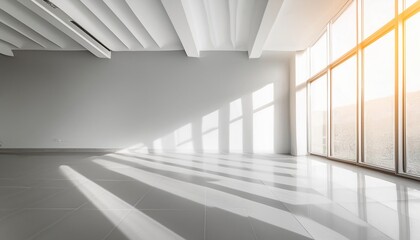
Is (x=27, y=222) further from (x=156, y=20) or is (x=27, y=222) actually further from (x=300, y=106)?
(x=300, y=106)

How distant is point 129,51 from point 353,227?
10641mm

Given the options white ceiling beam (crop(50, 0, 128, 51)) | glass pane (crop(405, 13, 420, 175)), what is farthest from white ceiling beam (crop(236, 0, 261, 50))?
white ceiling beam (crop(50, 0, 128, 51))

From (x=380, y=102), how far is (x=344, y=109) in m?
1.58

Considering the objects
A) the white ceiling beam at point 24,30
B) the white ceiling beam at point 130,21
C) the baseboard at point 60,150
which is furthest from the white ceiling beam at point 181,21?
the white ceiling beam at point 24,30

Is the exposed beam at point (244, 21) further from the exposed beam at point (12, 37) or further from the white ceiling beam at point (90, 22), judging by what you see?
the exposed beam at point (12, 37)

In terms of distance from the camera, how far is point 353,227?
228cm

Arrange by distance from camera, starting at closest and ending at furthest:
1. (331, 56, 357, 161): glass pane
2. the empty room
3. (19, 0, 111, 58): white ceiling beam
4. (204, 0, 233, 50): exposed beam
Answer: the empty room
(331, 56, 357, 161): glass pane
(19, 0, 111, 58): white ceiling beam
(204, 0, 233, 50): exposed beam

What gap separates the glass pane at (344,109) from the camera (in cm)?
660

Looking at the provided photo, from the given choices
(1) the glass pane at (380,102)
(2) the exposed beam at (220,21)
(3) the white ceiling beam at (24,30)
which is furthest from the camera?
(3) the white ceiling beam at (24,30)

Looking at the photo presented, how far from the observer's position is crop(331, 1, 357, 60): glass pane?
663 centimetres

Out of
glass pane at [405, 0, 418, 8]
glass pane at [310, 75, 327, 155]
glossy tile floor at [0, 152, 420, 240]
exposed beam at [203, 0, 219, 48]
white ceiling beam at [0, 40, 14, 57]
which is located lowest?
glossy tile floor at [0, 152, 420, 240]

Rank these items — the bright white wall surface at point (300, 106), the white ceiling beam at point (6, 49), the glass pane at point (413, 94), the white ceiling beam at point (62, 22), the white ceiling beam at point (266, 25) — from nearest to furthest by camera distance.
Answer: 1. the glass pane at point (413, 94)
2. the white ceiling beam at point (266, 25)
3. the white ceiling beam at point (62, 22)
4. the bright white wall surface at point (300, 106)
5. the white ceiling beam at point (6, 49)

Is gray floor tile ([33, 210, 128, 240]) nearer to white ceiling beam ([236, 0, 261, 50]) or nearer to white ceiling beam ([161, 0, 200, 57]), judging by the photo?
white ceiling beam ([161, 0, 200, 57])

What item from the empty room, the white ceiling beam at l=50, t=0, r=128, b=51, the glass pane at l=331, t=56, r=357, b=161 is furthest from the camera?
the white ceiling beam at l=50, t=0, r=128, b=51
